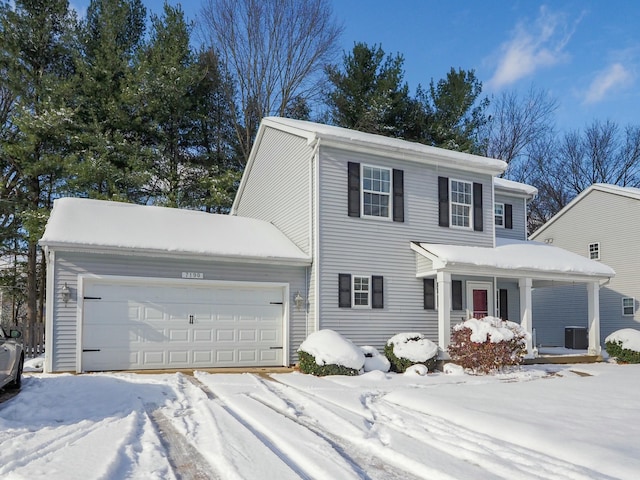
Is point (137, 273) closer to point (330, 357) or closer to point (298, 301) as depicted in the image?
point (298, 301)

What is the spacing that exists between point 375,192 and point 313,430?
8828 millimetres

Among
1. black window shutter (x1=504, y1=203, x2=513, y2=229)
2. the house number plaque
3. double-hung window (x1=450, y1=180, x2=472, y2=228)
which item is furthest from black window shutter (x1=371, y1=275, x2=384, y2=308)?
black window shutter (x1=504, y1=203, x2=513, y2=229)

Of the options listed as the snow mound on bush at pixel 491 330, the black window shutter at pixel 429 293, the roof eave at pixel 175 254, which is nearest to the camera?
the roof eave at pixel 175 254

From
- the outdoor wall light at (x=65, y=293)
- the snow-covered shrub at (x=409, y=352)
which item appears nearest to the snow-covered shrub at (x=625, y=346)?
the snow-covered shrub at (x=409, y=352)

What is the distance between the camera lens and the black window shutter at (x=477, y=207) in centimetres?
1549

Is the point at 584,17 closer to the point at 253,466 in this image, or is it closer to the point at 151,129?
the point at 151,129

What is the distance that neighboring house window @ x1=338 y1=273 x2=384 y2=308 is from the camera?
44.3 ft

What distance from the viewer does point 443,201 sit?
49.4ft

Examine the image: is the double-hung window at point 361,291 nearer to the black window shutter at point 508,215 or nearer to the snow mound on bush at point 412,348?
the snow mound on bush at point 412,348

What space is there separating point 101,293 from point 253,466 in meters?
8.26

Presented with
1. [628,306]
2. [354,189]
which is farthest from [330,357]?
[628,306]

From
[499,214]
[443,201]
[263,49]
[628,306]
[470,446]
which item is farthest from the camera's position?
[263,49]

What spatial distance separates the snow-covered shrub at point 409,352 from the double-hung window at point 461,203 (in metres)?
3.95

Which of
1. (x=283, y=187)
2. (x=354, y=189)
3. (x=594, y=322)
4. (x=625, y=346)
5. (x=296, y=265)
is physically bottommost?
(x=625, y=346)
